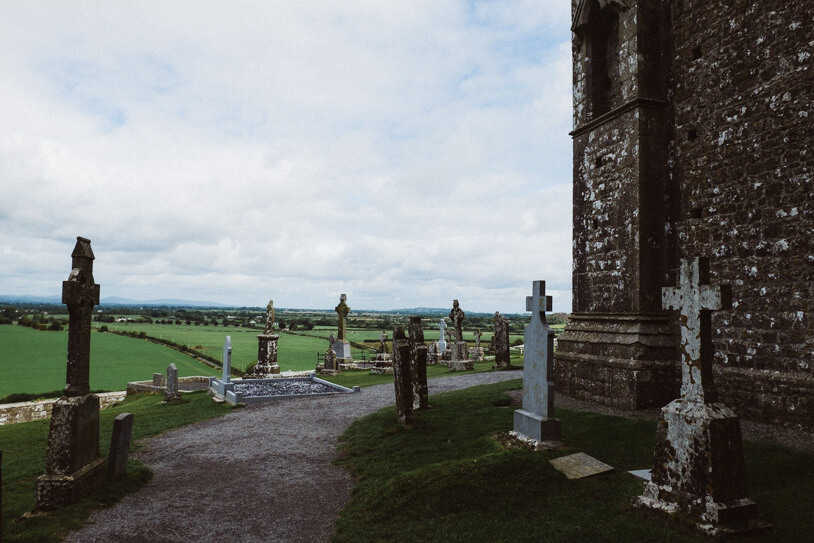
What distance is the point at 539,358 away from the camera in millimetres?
8109

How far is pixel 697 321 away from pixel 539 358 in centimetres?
331

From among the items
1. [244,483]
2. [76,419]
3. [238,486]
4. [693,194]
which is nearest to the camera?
[76,419]

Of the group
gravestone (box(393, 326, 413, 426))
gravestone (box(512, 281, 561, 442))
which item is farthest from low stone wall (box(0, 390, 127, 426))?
gravestone (box(512, 281, 561, 442))

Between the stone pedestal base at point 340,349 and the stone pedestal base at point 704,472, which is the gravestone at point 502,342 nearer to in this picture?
the stone pedestal base at point 340,349

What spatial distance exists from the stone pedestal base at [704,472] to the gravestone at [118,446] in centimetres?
744

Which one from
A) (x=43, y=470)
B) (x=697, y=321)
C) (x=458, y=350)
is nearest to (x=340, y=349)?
(x=458, y=350)

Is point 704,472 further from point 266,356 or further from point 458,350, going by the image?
point 458,350

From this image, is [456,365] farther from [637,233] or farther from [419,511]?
[419,511]

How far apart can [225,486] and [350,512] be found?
264cm

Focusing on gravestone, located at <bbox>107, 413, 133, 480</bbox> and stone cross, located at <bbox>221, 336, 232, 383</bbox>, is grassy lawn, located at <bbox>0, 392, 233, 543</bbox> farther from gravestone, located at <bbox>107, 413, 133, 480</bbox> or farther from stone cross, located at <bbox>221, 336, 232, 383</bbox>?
stone cross, located at <bbox>221, 336, 232, 383</bbox>

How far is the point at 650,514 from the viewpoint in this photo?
4.89 metres

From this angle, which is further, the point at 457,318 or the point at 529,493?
the point at 457,318

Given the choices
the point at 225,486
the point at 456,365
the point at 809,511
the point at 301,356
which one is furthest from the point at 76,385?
the point at 301,356

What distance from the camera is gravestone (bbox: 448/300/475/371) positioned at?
2550 cm
